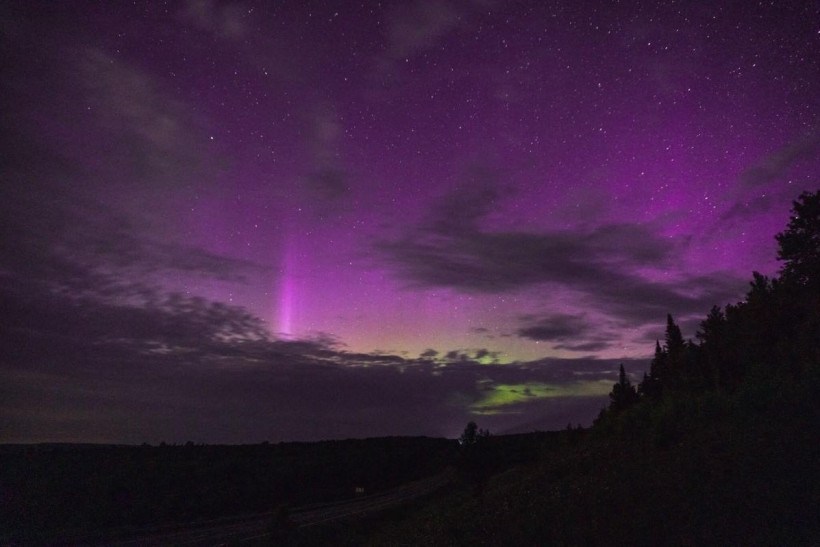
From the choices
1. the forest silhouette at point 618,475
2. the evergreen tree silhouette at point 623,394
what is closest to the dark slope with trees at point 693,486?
the forest silhouette at point 618,475

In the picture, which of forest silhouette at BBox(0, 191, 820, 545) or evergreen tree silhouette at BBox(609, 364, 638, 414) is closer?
forest silhouette at BBox(0, 191, 820, 545)

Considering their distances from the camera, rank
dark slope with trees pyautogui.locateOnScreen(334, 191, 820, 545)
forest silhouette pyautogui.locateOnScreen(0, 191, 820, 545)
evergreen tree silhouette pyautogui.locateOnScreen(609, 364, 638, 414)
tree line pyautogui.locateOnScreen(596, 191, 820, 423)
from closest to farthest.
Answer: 1. dark slope with trees pyautogui.locateOnScreen(334, 191, 820, 545)
2. forest silhouette pyautogui.locateOnScreen(0, 191, 820, 545)
3. tree line pyautogui.locateOnScreen(596, 191, 820, 423)
4. evergreen tree silhouette pyautogui.locateOnScreen(609, 364, 638, 414)

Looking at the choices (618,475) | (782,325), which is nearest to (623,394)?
(782,325)

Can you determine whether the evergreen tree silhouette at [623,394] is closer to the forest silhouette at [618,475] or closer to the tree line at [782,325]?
the forest silhouette at [618,475]

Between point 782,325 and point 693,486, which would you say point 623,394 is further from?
point 693,486

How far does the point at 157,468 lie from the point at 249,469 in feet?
35.1

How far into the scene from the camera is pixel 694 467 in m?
11.2

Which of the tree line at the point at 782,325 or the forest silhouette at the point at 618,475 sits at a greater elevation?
the tree line at the point at 782,325

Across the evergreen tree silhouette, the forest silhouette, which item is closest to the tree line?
the forest silhouette

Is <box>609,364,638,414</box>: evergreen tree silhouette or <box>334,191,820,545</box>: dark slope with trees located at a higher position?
<box>609,364,638,414</box>: evergreen tree silhouette

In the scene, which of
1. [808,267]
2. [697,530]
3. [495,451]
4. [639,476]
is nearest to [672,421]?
[639,476]

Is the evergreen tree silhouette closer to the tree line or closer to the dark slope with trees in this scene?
the tree line

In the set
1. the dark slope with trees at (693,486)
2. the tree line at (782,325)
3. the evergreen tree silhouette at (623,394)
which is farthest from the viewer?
the evergreen tree silhouette at (623,394)

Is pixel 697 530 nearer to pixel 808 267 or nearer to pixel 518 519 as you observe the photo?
pixel 518 519
